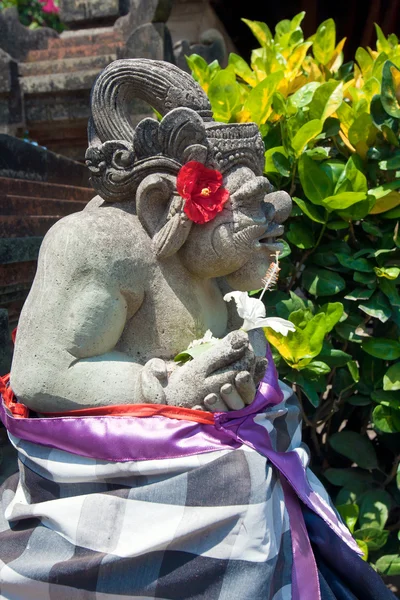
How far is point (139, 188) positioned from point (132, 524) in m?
0.83

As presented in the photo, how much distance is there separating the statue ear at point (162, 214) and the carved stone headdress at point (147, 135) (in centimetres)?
5

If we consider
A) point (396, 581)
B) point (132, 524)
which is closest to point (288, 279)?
point (132, 524)

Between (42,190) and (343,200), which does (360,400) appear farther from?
(42,190)

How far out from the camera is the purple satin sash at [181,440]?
4.22ft

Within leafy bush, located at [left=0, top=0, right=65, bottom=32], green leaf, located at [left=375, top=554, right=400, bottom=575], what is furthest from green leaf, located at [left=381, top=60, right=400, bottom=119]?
leafy bush, located at [left=0, top=0, right=65, bottom=32]

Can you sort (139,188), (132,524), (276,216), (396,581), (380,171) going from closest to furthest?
(132,524), (139,188), (276,216), (380,171), (396,581)

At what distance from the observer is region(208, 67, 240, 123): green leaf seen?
1.97 metres

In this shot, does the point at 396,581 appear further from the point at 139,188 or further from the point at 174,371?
the point at 139,188

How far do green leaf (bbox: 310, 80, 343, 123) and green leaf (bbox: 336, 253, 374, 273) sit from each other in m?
0.52

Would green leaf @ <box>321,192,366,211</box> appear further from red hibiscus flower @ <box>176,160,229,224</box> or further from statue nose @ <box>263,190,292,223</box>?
red hibiscus flower @ <box>176,160,229,224</box>

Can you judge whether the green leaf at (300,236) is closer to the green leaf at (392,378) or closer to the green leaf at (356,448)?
the green leaf at (392,378)

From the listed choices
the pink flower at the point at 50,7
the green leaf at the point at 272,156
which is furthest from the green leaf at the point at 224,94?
the pink flower at the point at 50,7

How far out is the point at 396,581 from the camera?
2.46 metres

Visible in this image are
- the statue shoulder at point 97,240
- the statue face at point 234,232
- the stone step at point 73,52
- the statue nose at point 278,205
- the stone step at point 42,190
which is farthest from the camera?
the stone step at point 73,52
